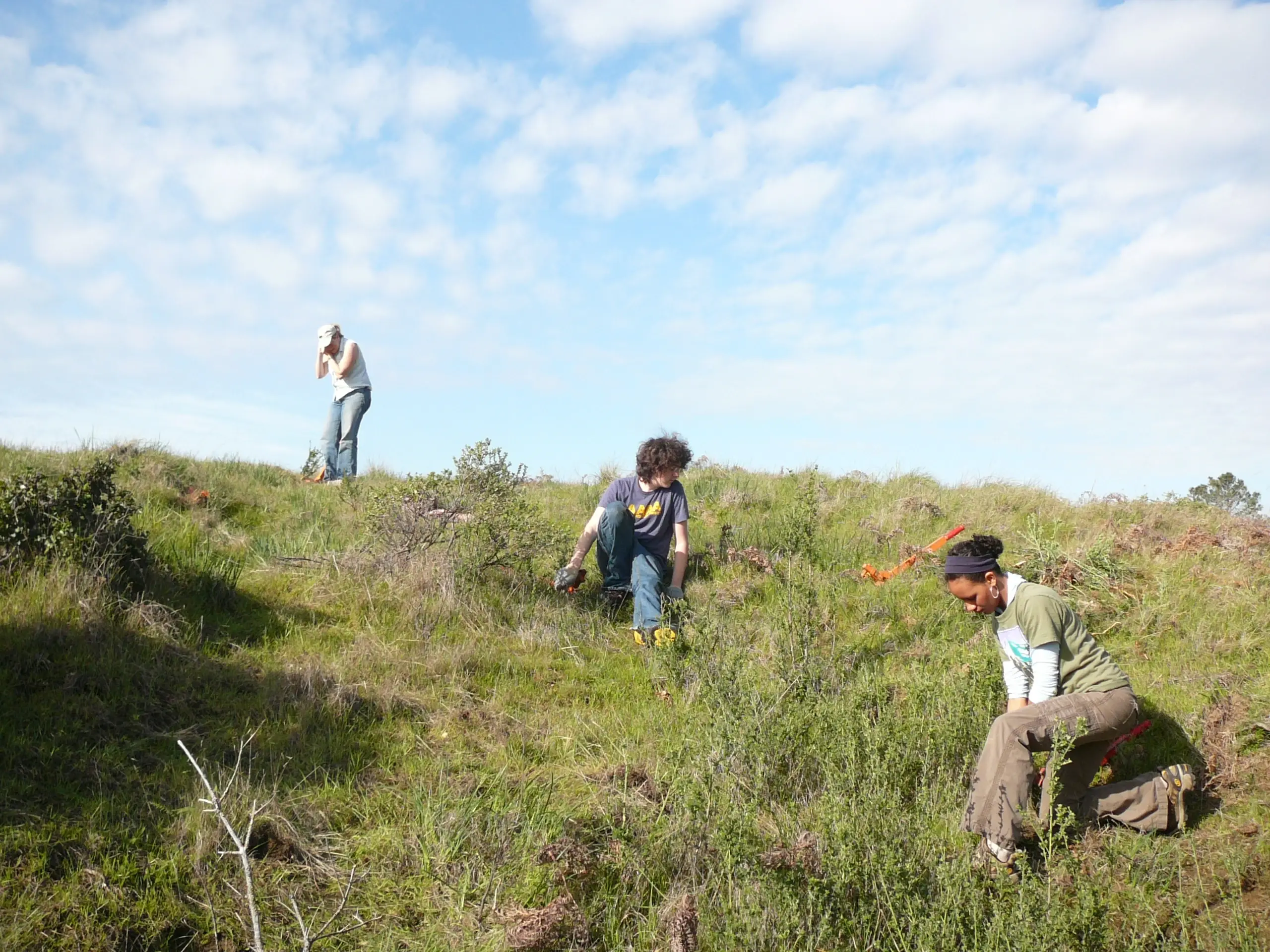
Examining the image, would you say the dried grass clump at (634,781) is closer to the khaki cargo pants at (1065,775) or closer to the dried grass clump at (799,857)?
the dried grass clump at (799,857)

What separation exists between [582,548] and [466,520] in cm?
106

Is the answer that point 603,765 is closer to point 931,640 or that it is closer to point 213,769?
point 213,769

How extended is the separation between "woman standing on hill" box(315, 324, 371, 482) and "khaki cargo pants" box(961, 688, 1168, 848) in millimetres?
9214

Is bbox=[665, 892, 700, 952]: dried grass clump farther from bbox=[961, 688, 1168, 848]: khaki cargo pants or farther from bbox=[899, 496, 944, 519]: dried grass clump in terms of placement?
bbox=[899, 496, 944, 519]: dried grass clump

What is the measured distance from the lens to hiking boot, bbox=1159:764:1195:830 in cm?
457

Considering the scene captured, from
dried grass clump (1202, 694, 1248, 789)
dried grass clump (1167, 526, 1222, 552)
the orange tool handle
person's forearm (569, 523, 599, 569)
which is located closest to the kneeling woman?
dried grass clump (1202, 694, 1248, 789)

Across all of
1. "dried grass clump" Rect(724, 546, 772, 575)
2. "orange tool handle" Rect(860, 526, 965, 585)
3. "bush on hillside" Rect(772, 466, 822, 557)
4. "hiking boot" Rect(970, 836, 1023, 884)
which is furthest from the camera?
"dried grass clump" Rect(724, 546, 772, 575)

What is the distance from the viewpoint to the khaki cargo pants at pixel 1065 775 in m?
4.15

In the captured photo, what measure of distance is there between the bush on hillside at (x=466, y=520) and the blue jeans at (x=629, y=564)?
0.56 m

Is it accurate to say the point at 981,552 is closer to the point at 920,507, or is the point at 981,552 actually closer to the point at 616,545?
the point at 616,545

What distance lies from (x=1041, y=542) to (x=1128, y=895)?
14.7 ft

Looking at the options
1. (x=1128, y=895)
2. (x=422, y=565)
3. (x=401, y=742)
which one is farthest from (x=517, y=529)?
(x=1128, y=895)

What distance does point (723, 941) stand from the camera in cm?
348

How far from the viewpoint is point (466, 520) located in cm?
771
